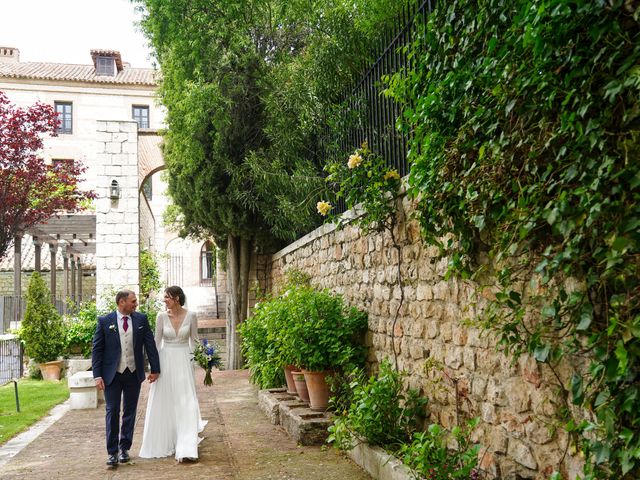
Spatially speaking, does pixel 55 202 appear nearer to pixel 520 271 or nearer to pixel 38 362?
pixel 38 362

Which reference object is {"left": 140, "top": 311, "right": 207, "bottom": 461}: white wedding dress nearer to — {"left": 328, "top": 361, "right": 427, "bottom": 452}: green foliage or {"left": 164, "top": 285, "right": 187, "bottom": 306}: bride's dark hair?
{"left": 164, "top": 285, "right": 187, "bottom": 306}: bride's dark hair

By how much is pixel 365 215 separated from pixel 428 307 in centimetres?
147

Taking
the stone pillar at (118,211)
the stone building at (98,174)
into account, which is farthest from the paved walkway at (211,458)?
the stone building at (98,174)

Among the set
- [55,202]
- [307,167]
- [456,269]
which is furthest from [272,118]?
[55,202]

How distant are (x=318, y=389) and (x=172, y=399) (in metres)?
1.42

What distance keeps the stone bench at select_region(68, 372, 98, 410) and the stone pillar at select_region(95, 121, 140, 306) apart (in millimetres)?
4836

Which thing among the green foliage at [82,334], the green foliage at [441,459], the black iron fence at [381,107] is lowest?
the green foliage at [441,459]

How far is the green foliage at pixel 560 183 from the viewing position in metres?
2.43

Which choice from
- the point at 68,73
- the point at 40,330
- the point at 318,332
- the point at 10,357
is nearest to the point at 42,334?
the point at 40,330

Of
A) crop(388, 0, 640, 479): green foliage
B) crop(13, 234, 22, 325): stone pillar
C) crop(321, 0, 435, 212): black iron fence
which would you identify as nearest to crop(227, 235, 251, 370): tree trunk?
crop(13, 234, 22, 325): stone pillar

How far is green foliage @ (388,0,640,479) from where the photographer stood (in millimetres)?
2428

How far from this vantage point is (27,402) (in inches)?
376

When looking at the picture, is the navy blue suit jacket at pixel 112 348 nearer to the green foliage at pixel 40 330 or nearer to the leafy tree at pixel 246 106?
the leafy tree at pixel 246 106

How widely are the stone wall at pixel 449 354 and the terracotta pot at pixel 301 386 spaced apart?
38.3 inches
